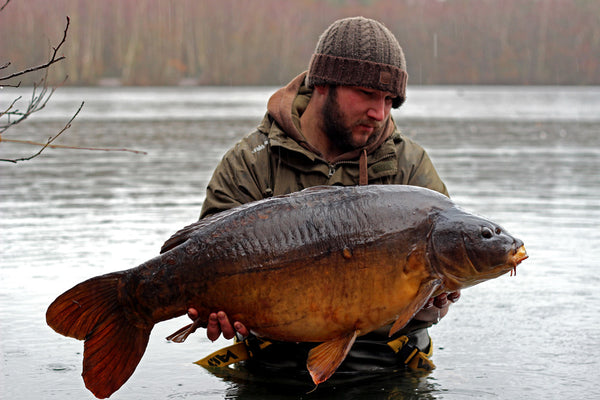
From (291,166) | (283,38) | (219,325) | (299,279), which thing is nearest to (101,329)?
(219,325)

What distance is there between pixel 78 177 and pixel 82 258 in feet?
23.5

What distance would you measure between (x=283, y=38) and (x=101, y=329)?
142 meters

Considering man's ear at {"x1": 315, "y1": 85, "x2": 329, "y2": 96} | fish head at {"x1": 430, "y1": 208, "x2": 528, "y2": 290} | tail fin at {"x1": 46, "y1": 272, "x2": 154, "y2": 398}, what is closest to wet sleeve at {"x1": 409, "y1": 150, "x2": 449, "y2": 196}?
man's ear at {"x1": 315, "y1": 85, "x2": 329, "y2": 96}

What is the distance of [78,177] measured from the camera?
14.6m

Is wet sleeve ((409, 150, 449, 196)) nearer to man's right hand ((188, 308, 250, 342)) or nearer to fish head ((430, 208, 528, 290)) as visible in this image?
fish head ((430, 208, 528, 290))

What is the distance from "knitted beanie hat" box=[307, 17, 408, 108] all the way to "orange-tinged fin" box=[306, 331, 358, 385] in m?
1.48

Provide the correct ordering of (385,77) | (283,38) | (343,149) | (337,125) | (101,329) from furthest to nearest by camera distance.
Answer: (283,38), (343,149), (337,125), (385,77), (101,329)

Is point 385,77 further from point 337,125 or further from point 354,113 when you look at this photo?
point 337,125

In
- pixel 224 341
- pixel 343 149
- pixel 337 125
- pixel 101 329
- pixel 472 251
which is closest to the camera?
pixel 472 251

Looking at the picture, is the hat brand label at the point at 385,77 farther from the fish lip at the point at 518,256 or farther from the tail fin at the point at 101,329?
the tail fin at the point at 101,329

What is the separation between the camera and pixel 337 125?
462 centimetres

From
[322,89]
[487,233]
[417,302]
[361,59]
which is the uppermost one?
[361,59]

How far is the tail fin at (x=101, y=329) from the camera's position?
3.65m

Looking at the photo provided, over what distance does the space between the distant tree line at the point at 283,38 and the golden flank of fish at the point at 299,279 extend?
382ft
